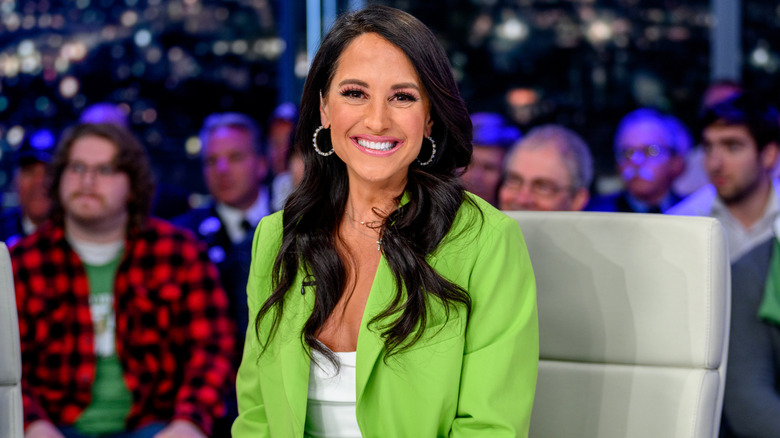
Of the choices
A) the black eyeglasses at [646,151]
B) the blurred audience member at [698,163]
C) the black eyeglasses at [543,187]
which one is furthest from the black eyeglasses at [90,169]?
the blurred audience member at [698,163]

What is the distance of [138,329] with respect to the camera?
222 cm

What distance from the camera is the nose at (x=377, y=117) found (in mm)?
1420

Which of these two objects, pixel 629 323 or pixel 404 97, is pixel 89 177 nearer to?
pixel 404 97

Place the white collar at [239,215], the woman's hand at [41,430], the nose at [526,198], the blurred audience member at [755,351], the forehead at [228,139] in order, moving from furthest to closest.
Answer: the forehead at [228,139], the white collar at [239,215], the nose at [526,198], the woman's hand at [41,430], the blurred audience member at [755,351]

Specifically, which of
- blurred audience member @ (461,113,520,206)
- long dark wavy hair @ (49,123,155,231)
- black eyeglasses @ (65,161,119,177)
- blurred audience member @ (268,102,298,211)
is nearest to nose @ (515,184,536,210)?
blurred audience member @ (461,113,520,206)

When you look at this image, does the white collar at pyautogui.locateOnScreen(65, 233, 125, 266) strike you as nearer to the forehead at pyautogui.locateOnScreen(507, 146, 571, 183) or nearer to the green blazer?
the green blazer

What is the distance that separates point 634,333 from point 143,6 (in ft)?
15.5

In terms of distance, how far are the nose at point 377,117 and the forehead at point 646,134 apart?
2134mm

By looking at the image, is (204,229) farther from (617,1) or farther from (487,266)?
(617,1)

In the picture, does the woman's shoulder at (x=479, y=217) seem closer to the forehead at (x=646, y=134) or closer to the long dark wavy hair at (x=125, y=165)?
the long dark wavy hair at (x=125, y=165)

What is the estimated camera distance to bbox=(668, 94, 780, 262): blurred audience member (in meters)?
2.92

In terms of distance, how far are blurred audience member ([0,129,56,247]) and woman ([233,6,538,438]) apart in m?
2.08

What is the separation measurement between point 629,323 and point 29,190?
265 cm

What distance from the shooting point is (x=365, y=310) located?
1411 mm
